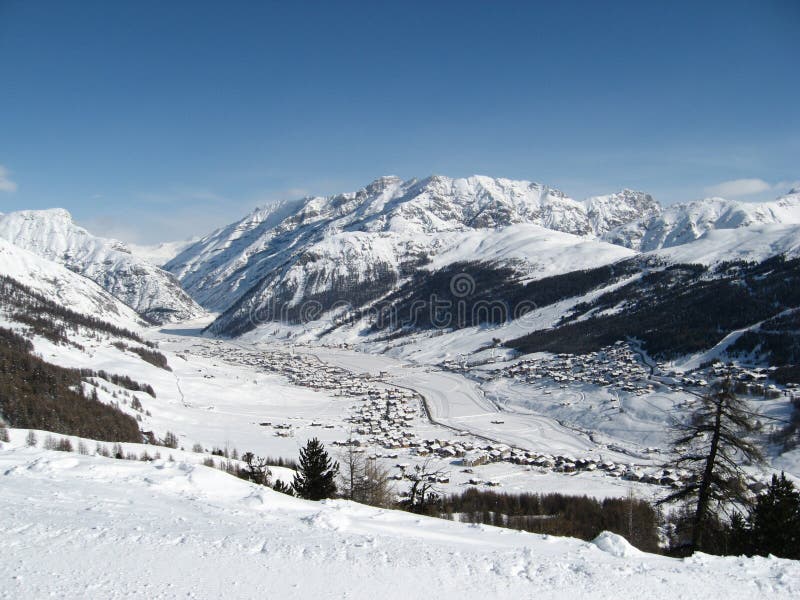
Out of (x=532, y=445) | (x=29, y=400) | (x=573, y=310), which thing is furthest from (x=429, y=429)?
(x=573, y=310)

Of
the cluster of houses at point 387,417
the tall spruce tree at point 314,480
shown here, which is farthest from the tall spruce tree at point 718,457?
the cluster of houses at point 387,417

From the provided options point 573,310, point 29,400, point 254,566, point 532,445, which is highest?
point 573,310

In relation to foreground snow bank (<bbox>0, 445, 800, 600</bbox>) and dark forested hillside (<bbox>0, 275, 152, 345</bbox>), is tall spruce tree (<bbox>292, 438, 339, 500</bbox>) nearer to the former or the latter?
foreground snow bank (<bbox>0, 445, 800, 600</bbox>)

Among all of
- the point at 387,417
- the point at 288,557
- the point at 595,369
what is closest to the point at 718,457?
the point at 288,557

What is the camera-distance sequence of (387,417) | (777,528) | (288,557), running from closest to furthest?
(288,557) → (777,528) → (387,417)

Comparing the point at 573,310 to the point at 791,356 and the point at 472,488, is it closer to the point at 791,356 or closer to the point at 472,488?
the point at 791,356

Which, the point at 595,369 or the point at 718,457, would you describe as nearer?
the point at 718,457

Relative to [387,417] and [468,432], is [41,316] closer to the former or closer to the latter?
[387,417]
